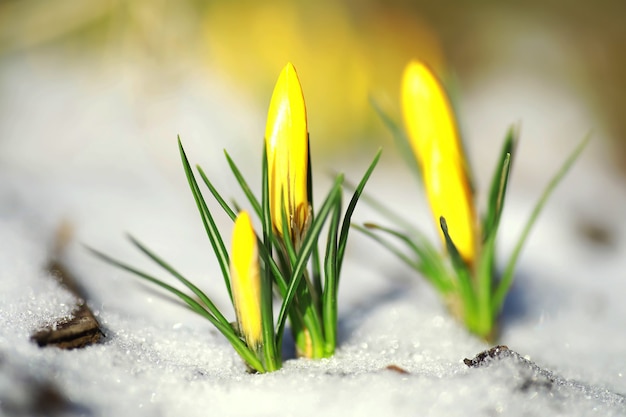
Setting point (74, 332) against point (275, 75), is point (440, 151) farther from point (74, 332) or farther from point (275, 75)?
point (275, 75)

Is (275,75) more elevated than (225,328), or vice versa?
(275,75)

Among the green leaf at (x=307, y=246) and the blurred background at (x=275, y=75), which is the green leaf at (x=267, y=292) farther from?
the blurred background at (x=275, y=75)

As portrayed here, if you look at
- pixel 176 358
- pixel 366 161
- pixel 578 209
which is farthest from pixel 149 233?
pixel 578 209

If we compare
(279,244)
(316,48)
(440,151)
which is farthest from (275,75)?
(279,244)

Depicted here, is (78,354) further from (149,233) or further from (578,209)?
(578,209)

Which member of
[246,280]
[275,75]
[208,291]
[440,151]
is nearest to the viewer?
[246,280]

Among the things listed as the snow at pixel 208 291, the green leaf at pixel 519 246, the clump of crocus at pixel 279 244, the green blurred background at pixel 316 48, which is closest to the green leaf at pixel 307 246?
the clump of crocus at pixel 279 244
